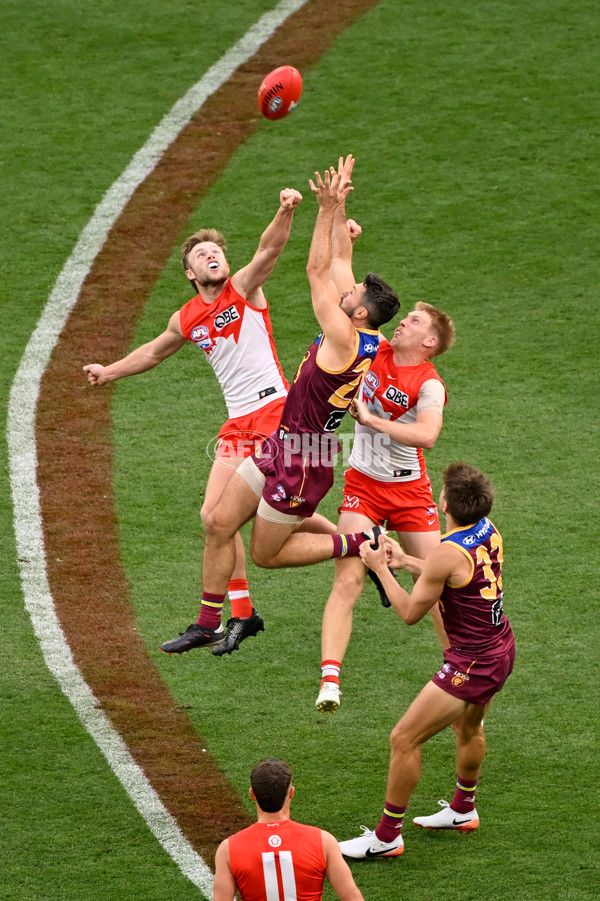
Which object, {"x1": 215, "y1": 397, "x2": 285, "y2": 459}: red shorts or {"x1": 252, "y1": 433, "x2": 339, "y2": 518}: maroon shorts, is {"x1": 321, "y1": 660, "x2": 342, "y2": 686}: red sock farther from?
{"x1": 215, "y1": 397, "x2": 285, "y2": 459}: red shorts

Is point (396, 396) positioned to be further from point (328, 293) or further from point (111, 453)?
point (111, 453)

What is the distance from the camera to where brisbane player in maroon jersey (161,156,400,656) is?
777cm

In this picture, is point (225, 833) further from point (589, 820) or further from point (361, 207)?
point (361, 207)

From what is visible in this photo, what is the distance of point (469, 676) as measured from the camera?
24.6ft

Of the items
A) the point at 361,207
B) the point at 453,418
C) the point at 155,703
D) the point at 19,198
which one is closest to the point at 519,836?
the point at 155,703

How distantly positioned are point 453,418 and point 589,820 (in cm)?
496

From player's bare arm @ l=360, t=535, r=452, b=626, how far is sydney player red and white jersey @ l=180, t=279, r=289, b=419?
198 cm

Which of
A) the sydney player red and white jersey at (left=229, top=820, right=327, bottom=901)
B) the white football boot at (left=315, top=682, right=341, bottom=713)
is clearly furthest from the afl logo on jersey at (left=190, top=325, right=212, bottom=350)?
the sydney player red and white jersey at (left=229, top=820, right=327, bottom=901)

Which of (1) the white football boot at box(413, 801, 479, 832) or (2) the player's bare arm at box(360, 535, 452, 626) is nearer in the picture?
(2) the player's bare arm at box(360, 535, 452, 626)

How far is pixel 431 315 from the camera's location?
8.59m

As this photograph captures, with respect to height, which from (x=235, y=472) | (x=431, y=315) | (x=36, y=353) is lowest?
(x=36, y=353)

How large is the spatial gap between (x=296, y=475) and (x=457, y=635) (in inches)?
54.5

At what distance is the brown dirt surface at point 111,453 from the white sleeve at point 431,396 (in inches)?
110

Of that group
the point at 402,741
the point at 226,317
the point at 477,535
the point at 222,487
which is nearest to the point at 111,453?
the point at 222,487
